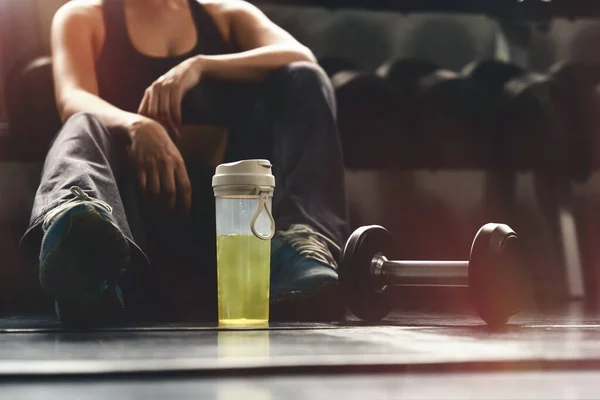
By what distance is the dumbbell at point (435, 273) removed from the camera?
105 centimetres

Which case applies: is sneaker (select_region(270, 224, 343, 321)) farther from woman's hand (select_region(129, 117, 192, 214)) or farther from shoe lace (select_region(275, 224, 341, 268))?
woman's hand (select_region(129, 117, 192, 214))

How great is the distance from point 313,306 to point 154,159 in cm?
44

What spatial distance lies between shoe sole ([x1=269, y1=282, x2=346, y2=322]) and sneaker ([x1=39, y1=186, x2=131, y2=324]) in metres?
0.27

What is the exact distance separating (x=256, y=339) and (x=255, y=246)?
24cm

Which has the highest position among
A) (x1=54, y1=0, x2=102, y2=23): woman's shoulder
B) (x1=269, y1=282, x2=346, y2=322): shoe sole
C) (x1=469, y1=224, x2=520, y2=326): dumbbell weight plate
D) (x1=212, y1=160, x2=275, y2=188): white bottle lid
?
(x1=54, y1=0, x2=102, y2=23): woman's shoulder

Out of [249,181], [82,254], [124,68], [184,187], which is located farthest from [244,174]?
[124,68]

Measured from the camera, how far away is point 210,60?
161 cm

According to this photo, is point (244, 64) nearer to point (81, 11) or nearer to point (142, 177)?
point (142, 177)

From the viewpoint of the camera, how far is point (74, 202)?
105cm

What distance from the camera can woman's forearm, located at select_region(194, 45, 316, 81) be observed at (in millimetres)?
1611

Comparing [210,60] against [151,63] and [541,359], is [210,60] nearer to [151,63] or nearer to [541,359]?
[151,63]

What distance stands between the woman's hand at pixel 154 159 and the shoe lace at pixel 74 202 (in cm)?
35

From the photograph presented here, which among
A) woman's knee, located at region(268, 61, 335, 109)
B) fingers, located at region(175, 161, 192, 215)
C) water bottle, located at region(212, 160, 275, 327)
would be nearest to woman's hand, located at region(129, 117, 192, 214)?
fingers, located at region(175, 161, 192, 215)

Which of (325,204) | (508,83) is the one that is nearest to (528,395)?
(325,204)
